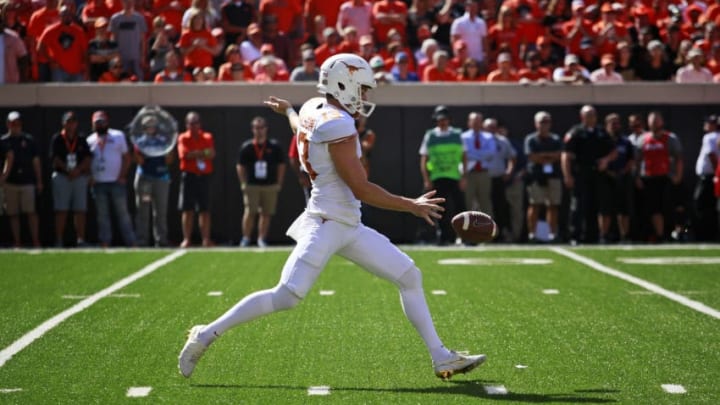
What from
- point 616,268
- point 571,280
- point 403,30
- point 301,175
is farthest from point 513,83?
point 571,280

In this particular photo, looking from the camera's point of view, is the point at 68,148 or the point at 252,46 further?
the point at 252,46

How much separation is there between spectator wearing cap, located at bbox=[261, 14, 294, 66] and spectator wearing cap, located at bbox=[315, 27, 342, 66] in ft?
3.16

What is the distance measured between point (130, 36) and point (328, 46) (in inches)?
119

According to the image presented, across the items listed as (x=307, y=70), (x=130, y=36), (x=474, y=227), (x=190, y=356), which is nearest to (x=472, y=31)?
(x=307, y=70)

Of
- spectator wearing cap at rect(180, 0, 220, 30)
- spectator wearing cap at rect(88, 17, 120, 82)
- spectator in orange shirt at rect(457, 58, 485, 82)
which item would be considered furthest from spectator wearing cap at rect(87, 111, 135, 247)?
spectator in orange shirt at rect(457, 58, 485, 82)

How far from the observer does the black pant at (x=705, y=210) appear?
20.4 meters

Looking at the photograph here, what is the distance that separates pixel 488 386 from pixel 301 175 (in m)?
12.4

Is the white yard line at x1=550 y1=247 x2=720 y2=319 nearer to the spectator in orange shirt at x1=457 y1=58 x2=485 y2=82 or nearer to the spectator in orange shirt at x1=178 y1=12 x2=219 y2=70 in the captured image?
the spectator in orange shirt at x1=457 y1=58 x2=485 y2=82

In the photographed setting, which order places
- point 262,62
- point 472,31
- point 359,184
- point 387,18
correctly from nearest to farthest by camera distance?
point 359,184 → point 262,62 → point 472,31 → point 387,18

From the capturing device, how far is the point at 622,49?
2195cm

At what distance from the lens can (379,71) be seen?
2045 centimetres

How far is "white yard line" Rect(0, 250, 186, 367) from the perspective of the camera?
28.9 feet

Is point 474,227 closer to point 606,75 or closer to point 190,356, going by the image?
point 190,356

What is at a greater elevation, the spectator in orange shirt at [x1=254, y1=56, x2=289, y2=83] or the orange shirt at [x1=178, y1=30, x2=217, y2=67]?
the orange shirt at [x1=178, y1=30, x2=217, y2=67]
